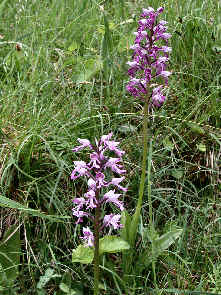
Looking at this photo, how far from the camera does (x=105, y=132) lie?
278 cm

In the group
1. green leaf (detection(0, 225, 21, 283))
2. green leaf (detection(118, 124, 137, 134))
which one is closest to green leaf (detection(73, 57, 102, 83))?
green leaf (detection(118, 124, 137, 134))

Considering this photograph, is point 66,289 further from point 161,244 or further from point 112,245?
point 161,244

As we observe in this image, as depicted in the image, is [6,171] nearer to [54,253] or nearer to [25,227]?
[25,227]

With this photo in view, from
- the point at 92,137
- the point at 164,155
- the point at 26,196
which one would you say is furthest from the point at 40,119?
the point at 164,155

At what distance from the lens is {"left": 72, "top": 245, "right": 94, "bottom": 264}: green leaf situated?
209cm

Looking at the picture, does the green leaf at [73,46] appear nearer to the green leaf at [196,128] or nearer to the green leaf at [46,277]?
the green leaf at [196,128]

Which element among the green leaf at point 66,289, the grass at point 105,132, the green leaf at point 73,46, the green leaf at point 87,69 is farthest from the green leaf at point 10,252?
the green leaf at point 73,46

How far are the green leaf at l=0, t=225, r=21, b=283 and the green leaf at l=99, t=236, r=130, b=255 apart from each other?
408 millimetres

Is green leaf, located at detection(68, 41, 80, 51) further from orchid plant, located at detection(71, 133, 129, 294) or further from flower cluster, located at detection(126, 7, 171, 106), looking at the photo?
orchid plant, located at detection(71, 133, 129, 294)

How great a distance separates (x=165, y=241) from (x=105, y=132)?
86cm

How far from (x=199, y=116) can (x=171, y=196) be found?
2.32ft

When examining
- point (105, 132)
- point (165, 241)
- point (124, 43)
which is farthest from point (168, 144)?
point (124, 43)

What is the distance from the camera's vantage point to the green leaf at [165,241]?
2182mm

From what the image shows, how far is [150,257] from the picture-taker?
2207mm
